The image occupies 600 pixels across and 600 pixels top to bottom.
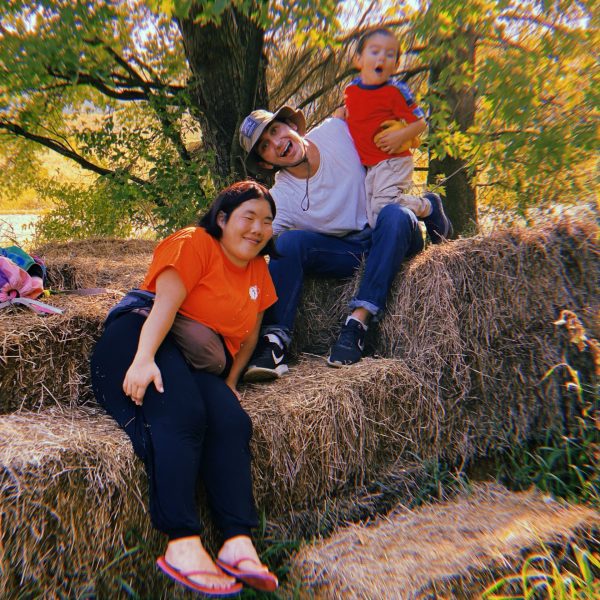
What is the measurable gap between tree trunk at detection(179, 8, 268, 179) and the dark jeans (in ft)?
6.46

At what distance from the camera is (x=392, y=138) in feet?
9.57

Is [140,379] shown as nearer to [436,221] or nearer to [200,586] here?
[200,586]

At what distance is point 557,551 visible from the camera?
1.78 meters

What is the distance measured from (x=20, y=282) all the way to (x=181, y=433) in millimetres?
1260

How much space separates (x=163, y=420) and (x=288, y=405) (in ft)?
1.77

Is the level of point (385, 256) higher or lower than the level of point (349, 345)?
higher

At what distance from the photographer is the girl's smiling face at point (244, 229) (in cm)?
233

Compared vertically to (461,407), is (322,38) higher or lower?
higher

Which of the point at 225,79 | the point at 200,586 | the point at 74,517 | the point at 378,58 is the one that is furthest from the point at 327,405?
the point at 225,79

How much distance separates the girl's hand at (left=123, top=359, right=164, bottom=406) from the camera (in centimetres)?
195

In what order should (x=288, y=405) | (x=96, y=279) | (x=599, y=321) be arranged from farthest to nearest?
A: (x=96, y=279)
(x=599, y=321)
(x=288, y=405)

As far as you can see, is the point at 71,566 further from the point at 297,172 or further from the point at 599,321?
the point at 599,321

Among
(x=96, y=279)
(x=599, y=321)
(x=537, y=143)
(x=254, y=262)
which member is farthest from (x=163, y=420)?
(x=537, y=143)

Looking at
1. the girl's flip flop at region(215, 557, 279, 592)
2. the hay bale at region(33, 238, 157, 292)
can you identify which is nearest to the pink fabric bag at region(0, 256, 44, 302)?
the hay bale at region(33, 238, 157, 292)
